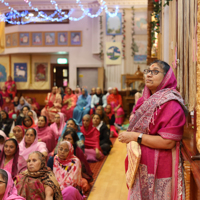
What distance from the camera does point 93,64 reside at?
448 inches

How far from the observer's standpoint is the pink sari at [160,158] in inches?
65.3

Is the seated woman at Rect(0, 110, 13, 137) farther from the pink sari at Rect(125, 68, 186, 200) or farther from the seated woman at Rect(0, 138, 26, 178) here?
the pink sari at Rect(125, 68, 186, 200)

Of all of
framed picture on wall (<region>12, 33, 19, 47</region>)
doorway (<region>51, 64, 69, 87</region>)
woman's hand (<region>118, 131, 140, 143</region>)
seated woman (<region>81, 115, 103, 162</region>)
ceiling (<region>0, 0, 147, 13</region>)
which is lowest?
seated woman (<region>81, 115, 103, 162</region>)

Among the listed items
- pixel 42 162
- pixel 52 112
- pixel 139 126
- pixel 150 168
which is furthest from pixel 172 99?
pixel 52 112

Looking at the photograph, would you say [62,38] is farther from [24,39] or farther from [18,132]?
[18,132]

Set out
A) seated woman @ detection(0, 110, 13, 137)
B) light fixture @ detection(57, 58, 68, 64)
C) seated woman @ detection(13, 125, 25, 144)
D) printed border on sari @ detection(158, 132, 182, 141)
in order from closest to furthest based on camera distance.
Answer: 1. printed border on sari @ detection(158, 132, 182, 141)
2. seated woman @ detection(13, 125, 25, 144)
3. seated woman @ detection(0, 110, 13, 137)
4. light fixture @ detection(57, 58, 68, 64)

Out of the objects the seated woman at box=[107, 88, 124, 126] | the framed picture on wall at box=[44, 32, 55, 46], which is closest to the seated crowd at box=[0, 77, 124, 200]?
the seated woman at box=[107, 88, 124, 126]

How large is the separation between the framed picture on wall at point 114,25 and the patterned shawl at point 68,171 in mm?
8542

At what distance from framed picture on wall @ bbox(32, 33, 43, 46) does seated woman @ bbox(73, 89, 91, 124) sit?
3650 mm

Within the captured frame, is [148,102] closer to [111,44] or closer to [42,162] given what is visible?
[42,162]

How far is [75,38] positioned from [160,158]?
10.3m

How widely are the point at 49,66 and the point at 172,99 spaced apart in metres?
11.0

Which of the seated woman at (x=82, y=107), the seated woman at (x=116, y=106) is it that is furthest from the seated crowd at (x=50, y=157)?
the seated woman at (x=116, y=106)

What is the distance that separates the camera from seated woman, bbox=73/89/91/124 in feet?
28.5
